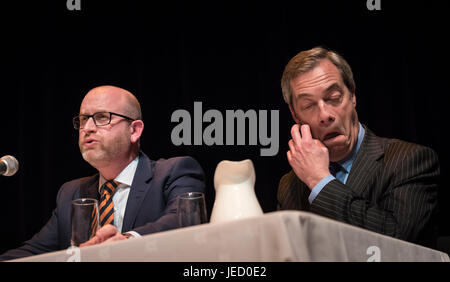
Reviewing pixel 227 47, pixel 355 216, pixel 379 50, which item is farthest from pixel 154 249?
pixel 379 50

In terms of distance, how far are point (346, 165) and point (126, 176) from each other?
43.9 inches

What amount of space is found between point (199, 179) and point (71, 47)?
1.65 m

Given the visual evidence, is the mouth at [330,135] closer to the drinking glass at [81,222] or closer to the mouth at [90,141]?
the drinking glass at [81,222]

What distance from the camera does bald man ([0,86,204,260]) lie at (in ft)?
6.84

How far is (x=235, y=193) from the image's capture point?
1108mm

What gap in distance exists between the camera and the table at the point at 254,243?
0.68 meters

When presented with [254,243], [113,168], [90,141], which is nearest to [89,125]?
[90,141]

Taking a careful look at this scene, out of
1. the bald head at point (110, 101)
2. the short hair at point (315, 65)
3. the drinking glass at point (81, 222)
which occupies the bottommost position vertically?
the drinking glass at point (81, 222)

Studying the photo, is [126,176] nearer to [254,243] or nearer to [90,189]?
[90,189]

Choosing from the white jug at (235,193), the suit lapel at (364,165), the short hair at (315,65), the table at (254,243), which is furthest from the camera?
the short hair at (315,65)

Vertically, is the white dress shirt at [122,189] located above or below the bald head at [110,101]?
below

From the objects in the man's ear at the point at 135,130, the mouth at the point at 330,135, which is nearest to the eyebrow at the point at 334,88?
the mouth at the point at 330,135

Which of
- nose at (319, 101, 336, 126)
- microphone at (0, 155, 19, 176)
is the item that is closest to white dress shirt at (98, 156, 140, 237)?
microphone at (0, 155, 19, 176)

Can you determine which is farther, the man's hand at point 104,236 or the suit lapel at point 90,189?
the suit lapel at point 90,189
